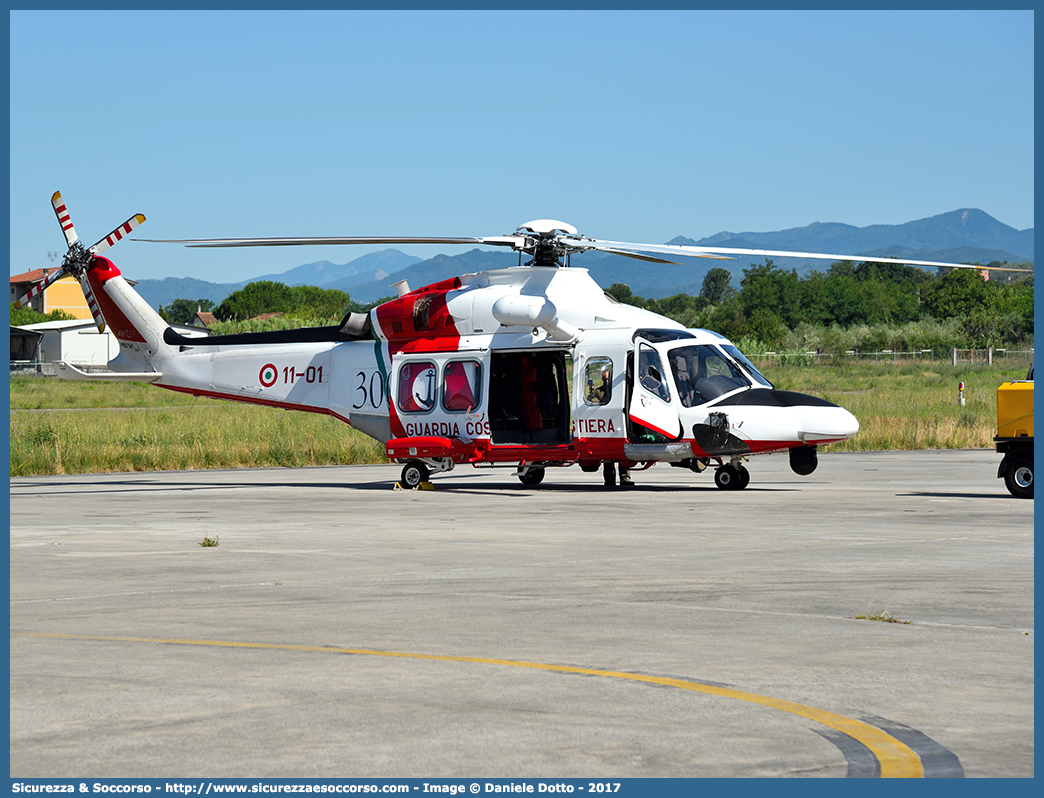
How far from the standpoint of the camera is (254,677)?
26.2 ft

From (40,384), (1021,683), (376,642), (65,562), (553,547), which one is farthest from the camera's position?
(40,384)

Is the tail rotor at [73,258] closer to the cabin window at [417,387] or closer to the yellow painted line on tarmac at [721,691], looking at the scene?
the cabin window at [417,387]

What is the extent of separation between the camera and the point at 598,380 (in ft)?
75.7

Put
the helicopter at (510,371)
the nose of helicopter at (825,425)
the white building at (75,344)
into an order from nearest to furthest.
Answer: the nose of helicopter at (825,425) → the helicopter at (510,371) → the white building at (75,344)

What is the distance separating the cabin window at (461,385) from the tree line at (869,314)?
230 feet

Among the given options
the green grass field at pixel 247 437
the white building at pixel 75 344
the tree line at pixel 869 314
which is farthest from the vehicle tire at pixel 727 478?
the white building at pixel 75 344

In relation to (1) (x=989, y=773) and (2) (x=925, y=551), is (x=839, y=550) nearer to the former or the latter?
(2) (x=925, y=551)

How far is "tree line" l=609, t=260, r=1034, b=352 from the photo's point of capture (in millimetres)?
109438

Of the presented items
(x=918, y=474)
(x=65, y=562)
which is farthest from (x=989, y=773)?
(x=918, y=474)

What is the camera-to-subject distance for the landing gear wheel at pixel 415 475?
79.7 feet

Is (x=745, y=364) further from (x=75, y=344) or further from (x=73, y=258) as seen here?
(x=75, y=344)

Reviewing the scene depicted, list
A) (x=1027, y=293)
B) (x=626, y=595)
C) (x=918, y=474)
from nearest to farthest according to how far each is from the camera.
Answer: (x=626, y=595) → (x=918, y=474) → (x=1027, y=293)

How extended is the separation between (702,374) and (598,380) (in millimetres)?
1771

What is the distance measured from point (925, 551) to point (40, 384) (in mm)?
83172
